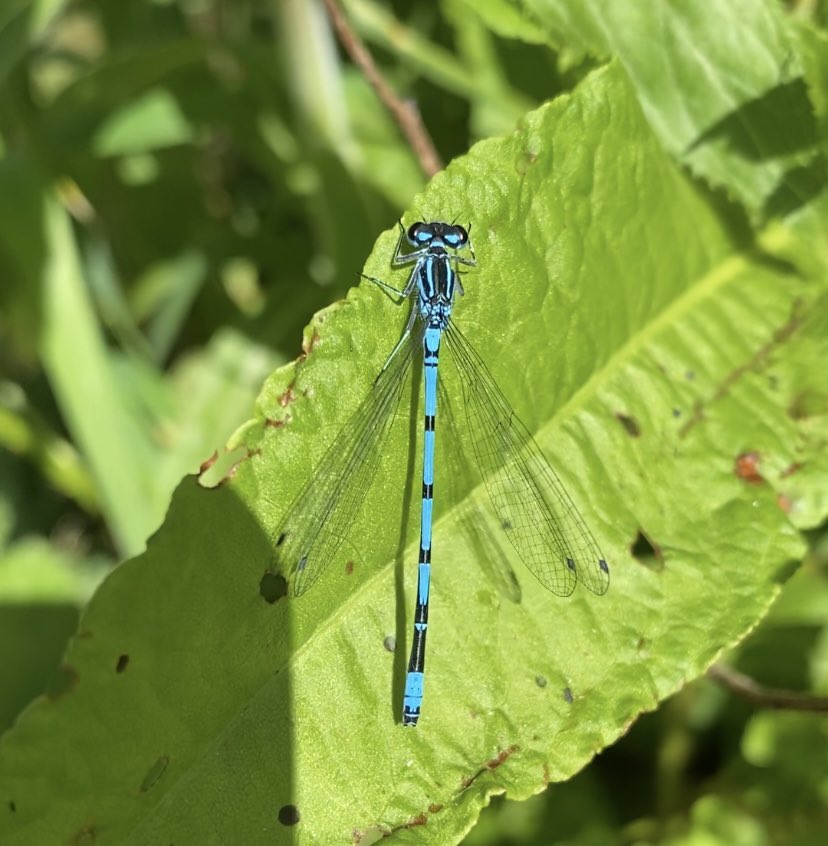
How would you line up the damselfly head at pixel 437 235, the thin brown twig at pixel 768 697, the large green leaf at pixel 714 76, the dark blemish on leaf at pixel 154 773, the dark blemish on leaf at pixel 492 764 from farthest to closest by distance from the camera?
1. the thin brown twig at pixel 768 697
2. the large green leaf at pixel 714 76
3. the damselfly head at pixel 437 235
4. the dark blemish on leaf at pixel 492 764
5. the dark blemish on leaf at pixel 154 773

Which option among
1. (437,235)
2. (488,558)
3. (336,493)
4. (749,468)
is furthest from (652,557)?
(437,235)

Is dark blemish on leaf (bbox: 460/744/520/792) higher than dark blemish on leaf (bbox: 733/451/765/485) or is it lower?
lower

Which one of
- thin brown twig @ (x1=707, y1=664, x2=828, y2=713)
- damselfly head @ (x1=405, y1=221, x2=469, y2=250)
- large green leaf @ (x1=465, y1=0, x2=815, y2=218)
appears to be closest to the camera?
damselfly head @ (x1=405, y1=221, x2=469, y2=250)

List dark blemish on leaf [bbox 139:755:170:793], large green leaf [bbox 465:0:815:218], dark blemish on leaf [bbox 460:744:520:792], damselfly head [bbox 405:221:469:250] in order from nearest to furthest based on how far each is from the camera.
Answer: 1. dark blemish on leaf [bbox 139:755:170:793]
2. dark blemish on leaf [bbox 460:744:520:792]
3. damselfly head [bbox 405:221:469:250]
4. large green leaf [bbox 465:0:815:218]

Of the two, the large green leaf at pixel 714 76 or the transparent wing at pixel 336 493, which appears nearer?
the transparent wing at pixel 336 493

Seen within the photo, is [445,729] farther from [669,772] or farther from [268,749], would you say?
[669,772]

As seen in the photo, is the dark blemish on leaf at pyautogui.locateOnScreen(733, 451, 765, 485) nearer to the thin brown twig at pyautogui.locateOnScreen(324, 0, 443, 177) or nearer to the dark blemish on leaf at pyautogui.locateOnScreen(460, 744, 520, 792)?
the dark blemish on leaf at pyautogui.locateOnScreen(460, 744, 520, 792)

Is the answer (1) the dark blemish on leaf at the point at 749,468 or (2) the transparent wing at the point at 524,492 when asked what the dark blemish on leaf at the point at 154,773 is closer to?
(2) the transparent wing at the point at 524,492

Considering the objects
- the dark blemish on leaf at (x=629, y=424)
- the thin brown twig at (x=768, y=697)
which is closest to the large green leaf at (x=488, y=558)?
the dark blemish on leaf at (x=629, y=424)

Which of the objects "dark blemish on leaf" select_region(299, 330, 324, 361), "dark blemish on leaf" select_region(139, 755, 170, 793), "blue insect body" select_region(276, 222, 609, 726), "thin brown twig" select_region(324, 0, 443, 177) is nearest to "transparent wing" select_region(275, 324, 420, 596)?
"blue insect body" select_region(276, 222, 609, 726)
